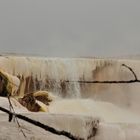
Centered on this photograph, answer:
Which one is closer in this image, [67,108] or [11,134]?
[11,134]

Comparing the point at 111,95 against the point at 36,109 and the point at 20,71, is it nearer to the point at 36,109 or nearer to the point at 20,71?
the point at 20,71

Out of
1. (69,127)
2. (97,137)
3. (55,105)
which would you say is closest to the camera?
(69,127)

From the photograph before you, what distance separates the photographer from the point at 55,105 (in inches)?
560

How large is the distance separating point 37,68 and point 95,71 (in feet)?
5.87

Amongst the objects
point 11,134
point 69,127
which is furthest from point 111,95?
point 11,134

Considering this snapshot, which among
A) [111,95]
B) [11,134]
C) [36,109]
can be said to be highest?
[111,95]

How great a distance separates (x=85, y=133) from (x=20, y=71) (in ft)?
31.4

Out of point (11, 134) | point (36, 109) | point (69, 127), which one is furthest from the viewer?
point (36, 109)

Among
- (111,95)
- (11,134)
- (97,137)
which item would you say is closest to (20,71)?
(111,95)

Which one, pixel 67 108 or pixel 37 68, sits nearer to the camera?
pixel 67 108

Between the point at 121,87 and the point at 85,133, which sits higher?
the point at 121,87

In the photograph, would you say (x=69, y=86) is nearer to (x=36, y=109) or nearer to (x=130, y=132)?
(x=36, y=109)

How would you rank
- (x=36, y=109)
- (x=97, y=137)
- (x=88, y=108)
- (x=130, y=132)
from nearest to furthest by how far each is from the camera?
(x=97, y=137) → (x=130, y=132) → (x=36, y=109) → (x=88, y=108)

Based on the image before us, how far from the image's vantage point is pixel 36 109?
995 cm
